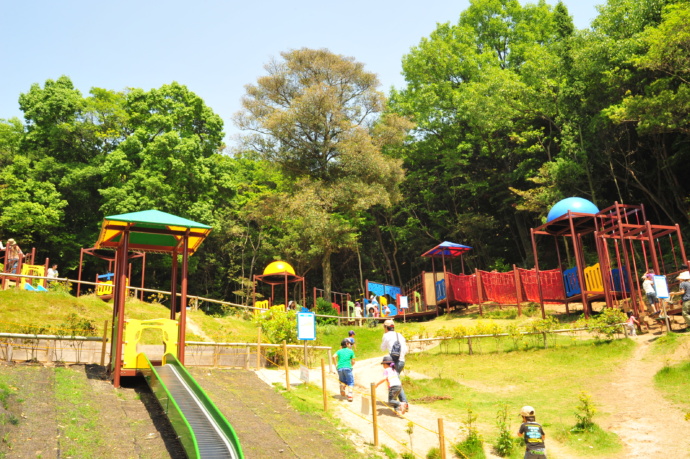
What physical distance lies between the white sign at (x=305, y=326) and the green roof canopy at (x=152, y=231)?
10.2ft

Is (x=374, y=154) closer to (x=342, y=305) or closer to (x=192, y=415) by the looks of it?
(x=342, y=305)

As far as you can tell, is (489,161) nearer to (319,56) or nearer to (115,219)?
(319,56)

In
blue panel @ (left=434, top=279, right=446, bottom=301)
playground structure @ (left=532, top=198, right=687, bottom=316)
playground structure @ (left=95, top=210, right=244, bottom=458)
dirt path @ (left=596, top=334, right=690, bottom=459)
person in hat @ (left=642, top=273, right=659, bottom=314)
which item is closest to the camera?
playground structure @ (left=95, top=210, right=244, bottom=458)

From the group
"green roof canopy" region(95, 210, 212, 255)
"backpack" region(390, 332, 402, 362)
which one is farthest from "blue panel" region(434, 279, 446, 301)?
"backpack" region(390, 332, 402, 362)

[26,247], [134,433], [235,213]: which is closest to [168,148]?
[235,213]

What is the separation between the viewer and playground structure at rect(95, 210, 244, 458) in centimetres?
814

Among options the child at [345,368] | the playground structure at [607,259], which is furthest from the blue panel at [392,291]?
the child at [345,368]

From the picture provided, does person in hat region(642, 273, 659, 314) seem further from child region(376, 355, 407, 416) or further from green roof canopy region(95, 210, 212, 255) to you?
green roof canopy region(95, 210, 212, 255)

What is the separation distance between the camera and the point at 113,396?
11.1 m

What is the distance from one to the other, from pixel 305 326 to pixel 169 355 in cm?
309

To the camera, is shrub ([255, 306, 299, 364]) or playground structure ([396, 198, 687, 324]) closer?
shrub ([255, 306, 299, 364])

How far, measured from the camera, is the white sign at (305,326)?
44.5 ft

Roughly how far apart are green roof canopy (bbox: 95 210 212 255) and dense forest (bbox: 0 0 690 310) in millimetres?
17343

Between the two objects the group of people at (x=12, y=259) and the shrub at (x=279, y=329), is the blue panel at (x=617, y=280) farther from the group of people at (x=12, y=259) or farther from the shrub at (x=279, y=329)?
the group of people at (x=12, y=259)
